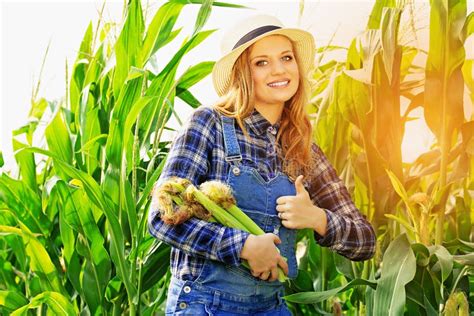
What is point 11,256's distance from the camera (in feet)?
6.49

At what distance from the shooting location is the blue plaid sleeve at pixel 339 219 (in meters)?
1.23

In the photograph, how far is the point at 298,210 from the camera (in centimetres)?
116

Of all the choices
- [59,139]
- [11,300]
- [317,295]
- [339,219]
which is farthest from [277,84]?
[11,300]

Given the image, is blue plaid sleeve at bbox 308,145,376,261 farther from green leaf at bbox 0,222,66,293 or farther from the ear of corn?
green leaf at bbox 0,222,66,293

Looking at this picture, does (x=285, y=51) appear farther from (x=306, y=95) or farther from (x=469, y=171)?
(x=469, y=171)

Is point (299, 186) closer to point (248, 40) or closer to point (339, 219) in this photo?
point (339, 219)

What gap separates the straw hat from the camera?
1.23 m

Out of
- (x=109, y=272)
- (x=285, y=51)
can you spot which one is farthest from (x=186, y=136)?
(x=109, y=272)

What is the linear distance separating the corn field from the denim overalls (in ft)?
0.50

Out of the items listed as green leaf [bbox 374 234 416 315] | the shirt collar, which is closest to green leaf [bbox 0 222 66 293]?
the shirt collar

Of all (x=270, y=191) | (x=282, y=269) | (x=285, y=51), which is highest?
(x=285, y=51)

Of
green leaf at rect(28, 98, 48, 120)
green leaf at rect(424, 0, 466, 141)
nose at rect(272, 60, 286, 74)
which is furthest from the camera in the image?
green leaf at rect(28, 98, 48, 120)

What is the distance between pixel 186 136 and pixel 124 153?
294 millimetres

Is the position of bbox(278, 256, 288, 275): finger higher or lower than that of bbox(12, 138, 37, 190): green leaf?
lower
